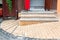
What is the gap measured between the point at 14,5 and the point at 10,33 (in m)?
2.57

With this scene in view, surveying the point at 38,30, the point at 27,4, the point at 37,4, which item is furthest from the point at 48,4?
the point at 38,30

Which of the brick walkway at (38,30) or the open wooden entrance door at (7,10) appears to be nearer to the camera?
the brick walkway at (38,30)

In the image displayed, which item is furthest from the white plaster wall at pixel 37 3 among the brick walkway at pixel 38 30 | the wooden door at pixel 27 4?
the brick walkway at pixel 38 30

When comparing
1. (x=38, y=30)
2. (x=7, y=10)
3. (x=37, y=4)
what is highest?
(x=37, y=4)

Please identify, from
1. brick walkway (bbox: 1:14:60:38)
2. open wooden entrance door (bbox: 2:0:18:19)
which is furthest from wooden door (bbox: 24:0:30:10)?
brick walkway (bbox: 1:14:60:38)

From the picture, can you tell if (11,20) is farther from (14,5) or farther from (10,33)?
(10,33)

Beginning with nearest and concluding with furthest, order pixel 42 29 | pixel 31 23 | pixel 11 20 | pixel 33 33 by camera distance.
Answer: pixel 33 33
pixel 42 29
pixel 31 23
pixel 11 20

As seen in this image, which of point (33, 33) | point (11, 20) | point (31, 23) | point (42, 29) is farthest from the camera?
point (11, 20)

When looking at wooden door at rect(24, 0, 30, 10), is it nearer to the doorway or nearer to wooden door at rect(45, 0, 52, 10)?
the doorway

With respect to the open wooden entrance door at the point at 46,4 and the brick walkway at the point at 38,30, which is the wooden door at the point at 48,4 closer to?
the open wooden entrance door at the point at 46,4

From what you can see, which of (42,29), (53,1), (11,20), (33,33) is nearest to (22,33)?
(33,33)

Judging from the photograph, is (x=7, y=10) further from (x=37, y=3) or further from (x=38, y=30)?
(x=38, y=30)

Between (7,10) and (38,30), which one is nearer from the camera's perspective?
(38,30)

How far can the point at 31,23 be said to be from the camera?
6941 millimetres
